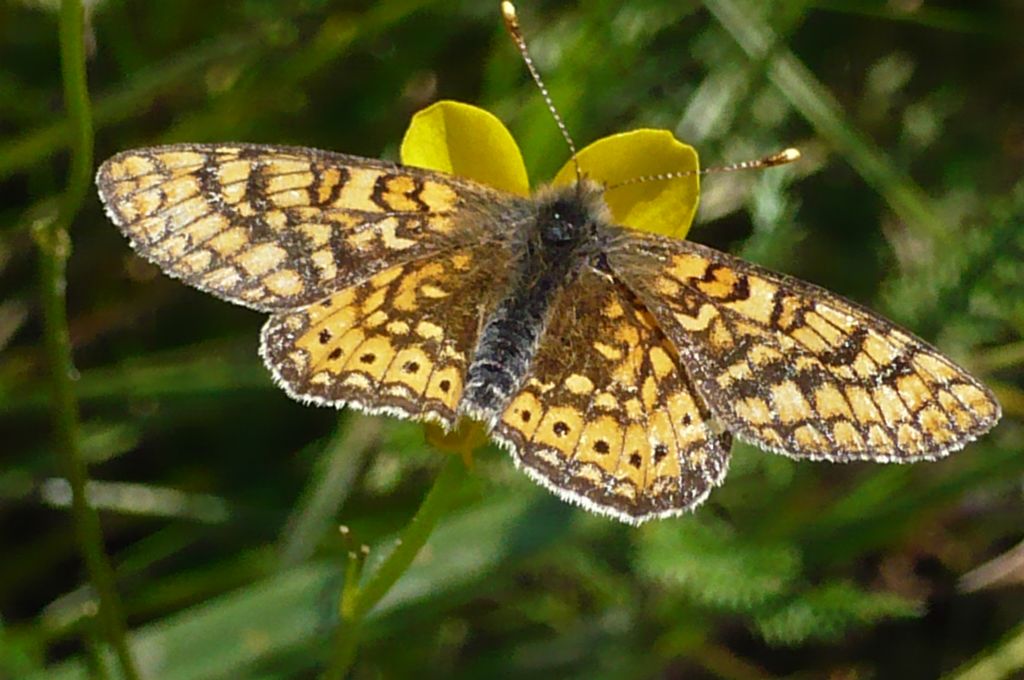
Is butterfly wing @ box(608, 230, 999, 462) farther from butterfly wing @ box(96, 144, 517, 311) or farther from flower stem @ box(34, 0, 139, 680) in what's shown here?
flower stem @ box(34, 0, 139, 680)

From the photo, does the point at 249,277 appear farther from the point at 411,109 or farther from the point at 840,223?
the point at 840,223

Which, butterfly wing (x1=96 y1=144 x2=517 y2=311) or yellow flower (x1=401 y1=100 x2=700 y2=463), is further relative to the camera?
yellow flower (x1=401 y1=100 x2=700 y2=463)

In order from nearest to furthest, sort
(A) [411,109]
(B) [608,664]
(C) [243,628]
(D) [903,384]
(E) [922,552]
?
(D) [903,384]
(C) [243,628]
(B) [608,664]
(E) [922,552]
(A) [411,109]

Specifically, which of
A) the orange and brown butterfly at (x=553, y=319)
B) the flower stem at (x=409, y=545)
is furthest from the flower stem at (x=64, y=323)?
the flower stem at (x=409, y=545)

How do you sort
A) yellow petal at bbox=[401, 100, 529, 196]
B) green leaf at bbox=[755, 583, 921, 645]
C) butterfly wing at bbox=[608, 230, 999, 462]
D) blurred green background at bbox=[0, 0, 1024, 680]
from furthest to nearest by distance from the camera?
blurred green background at bbox=[0, 0, 1024, 680] < green leaf at bbox=[755, 583, 921, 645] < yellow petal at bbox=[401, 100, 529, 196] < butterfly wing at bbox=[608, 230, 999, 462]

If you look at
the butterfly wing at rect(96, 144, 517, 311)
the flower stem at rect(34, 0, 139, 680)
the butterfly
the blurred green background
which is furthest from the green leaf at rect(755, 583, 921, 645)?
the flower stem at rect(34, 0, 139, 680)

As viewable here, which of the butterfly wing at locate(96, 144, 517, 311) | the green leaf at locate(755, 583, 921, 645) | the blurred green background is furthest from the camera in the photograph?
the blurred green background

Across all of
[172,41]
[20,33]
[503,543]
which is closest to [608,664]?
[503,543]
